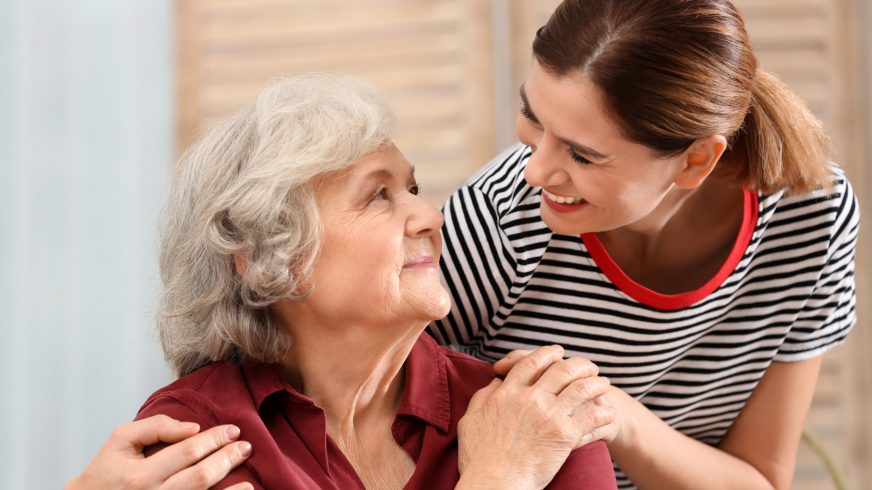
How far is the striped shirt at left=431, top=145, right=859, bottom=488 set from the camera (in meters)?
1.62

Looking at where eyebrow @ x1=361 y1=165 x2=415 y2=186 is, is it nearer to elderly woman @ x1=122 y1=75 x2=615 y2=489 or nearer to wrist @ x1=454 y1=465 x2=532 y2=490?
elderly woman @ x1=122 y1=75 x2=615 y2=489

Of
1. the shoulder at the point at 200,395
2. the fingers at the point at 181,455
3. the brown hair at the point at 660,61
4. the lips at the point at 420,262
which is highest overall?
the brown hair at the point at 660,61

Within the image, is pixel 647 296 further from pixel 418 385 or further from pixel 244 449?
pixel 244 449

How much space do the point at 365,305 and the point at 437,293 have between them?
0.11 metres

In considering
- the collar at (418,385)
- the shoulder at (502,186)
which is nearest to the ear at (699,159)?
the shoulder at (502,186)

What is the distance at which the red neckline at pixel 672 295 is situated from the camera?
1.62 meters

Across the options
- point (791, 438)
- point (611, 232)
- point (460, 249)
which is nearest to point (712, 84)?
point (611, 232)

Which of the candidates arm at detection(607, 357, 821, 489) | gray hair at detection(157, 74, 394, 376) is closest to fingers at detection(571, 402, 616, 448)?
arm at detection(607, 357, 821, 489)

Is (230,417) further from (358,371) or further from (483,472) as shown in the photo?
(483,472)

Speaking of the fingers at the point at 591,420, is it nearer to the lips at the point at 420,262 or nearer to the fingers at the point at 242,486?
the lips at the point at 420,262

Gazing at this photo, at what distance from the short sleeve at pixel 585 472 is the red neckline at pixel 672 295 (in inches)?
13.4

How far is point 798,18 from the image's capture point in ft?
9.89

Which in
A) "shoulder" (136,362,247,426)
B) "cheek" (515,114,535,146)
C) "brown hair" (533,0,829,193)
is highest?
"brown hair" (533,0,829,193)

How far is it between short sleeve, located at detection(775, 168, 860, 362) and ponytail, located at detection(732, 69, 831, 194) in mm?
100
